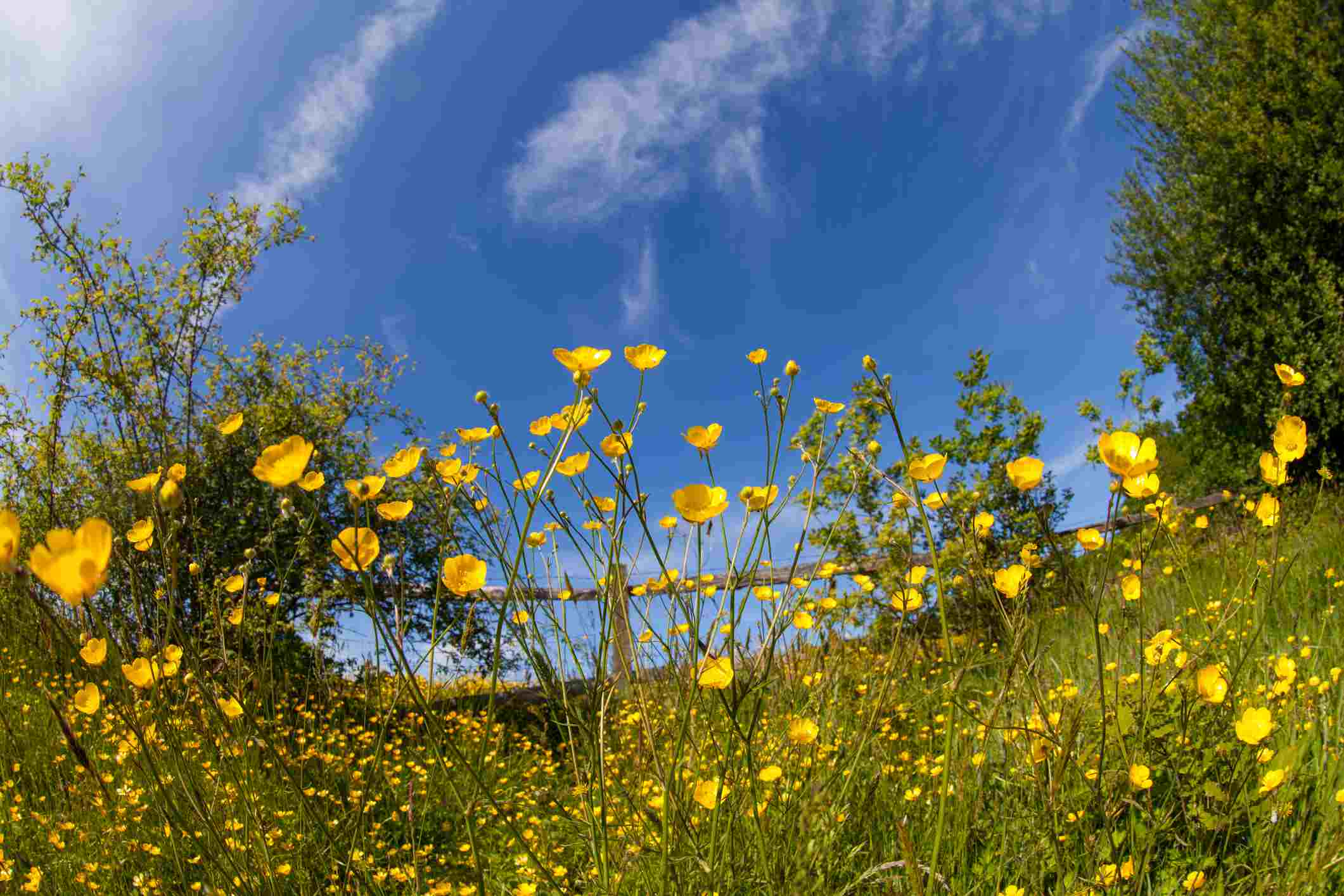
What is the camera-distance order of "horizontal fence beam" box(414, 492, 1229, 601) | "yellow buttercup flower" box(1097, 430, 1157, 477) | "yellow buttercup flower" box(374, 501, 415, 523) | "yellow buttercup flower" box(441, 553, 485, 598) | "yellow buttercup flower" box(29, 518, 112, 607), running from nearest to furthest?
"yellow buttercup flower" box(29, 518, 112, 607) < "yellow buttercup flower" box(1097, 430, 1157, 477) < "yellow buttercup flower" box(374, 501, 415, 523) < "yellow buttercup flower" box(441, 553, 485, 598) < "horizontal fence beam" box(414, 492, 1229, 601)

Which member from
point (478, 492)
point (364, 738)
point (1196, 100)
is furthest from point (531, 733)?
point (1196, 100)

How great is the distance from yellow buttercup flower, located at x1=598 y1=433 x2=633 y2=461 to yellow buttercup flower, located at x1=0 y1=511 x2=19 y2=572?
0.73 m

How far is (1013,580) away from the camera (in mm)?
1423

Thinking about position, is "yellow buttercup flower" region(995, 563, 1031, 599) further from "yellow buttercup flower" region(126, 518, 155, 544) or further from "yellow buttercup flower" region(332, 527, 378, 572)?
"yellow buttercup flower" region(126, 518, 155, 544)

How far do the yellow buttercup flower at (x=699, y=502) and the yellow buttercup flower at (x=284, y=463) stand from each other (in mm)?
519

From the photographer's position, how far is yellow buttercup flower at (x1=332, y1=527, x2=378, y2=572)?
3.01 feet

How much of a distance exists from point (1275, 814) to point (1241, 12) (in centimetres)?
894

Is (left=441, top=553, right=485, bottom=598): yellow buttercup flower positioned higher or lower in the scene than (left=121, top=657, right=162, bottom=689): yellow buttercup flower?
higher

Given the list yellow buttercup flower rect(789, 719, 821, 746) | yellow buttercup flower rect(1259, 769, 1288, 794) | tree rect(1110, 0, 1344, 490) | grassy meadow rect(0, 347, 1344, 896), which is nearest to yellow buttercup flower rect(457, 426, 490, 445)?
grassy meadow rect(0, 347, 1344, 896)

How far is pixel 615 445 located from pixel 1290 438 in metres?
1.13

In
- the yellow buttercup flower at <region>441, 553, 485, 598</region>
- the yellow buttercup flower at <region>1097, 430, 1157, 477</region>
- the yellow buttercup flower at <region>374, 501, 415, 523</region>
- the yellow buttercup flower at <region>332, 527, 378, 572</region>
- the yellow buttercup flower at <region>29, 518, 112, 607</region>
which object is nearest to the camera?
the yellow buttercup flower at <region>29, 518, 112, 607</region>

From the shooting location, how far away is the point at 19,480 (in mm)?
5469

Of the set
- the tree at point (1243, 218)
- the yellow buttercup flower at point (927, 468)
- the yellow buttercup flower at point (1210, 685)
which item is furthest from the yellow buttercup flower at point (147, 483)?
the tree at point (1243, 218)

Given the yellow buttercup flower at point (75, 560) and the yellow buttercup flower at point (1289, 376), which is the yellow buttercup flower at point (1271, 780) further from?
the yellow buttercup flower at point (75, 560)
